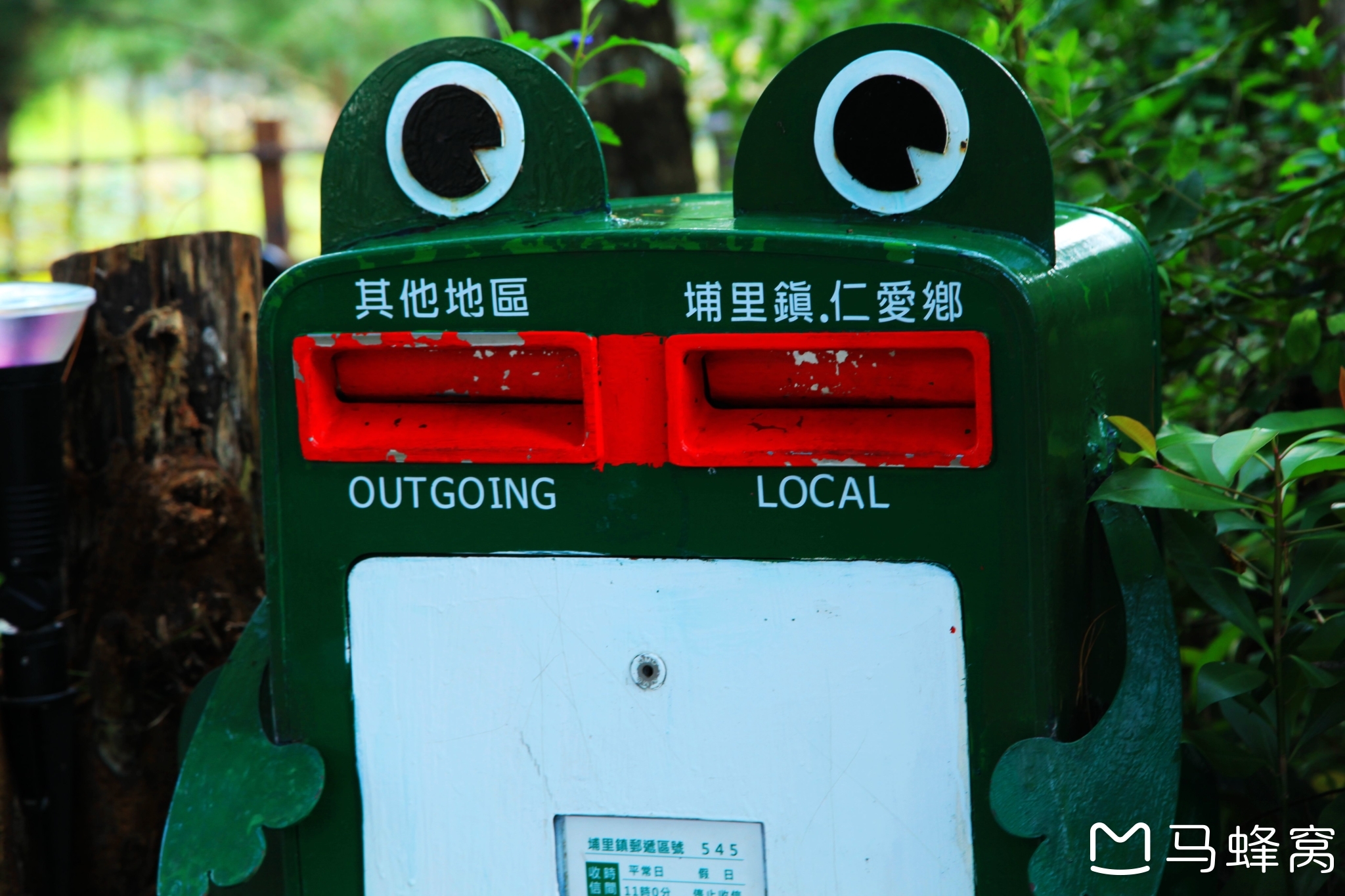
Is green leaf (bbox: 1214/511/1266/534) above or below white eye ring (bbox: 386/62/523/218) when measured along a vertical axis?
below

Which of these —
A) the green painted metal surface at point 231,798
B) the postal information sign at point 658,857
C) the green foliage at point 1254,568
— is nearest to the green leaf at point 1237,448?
the green foliage at point 1254,568

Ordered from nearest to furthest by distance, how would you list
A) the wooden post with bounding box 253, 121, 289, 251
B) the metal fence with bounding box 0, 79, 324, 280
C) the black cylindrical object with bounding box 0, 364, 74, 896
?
the black cylindrical object with bounding box 0, 364, 74, 896
the wooden post with bounding box 253, 121, 289, 251
the metal fence with bounding box 0, 79, 324, 280

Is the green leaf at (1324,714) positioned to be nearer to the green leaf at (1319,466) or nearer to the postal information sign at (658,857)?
the green leaf at (1319,466)

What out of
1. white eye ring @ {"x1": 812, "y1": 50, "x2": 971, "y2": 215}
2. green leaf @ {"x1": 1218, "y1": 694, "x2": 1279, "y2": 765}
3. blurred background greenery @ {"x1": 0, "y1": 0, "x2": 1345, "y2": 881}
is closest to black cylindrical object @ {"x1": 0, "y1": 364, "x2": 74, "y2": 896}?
blurred background greenery @ {"x1": 0, "y1": 0, "x2": 1345, "y2": 881}

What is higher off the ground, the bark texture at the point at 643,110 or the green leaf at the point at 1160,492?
the bark texture at the point at 643,110

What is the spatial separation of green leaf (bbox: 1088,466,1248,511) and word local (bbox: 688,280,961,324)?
32 cm

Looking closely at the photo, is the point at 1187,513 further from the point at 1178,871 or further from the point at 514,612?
the point at 514,612

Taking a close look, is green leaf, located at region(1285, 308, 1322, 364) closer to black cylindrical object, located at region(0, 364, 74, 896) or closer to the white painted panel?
the white painted panel

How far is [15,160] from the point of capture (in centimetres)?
778

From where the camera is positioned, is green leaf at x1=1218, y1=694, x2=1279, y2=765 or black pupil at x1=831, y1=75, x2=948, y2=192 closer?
black pupil at x1=831, y1=75, x2=948, y2=192

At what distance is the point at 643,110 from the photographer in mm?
3896

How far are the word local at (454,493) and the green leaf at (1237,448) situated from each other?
813mm

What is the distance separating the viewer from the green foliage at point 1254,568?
1.57 m

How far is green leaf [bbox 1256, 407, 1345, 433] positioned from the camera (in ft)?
5.71
